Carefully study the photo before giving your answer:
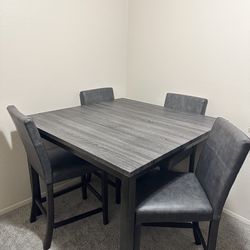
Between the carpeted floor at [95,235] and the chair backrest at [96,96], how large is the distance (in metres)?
1.02

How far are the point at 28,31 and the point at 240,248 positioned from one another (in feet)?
7.41

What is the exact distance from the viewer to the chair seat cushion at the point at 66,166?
66.4 inches

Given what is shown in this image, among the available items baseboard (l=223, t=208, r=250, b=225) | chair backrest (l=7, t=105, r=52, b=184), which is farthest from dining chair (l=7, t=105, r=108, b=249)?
baseboard (l=223, t=208, r=250, b=225)

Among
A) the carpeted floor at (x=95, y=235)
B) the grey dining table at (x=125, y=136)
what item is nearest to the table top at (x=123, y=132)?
the grey dining table at (x=125, y=136)

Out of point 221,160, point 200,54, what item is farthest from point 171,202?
point 200,54

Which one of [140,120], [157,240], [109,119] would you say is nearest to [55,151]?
[109,119]

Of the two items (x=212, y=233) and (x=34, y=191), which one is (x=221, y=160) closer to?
(x=212, y=233)

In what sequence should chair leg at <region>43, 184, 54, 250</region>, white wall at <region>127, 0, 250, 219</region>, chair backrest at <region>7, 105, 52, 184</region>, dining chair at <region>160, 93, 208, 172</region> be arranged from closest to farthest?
chair backrest at <region>7, 105, 52, 184</region>, chair leg at <region>43, 184, 54, 250</region>, white wall at <region>127, 0, 250, 219</region>, dining chair at <region>160, 93, 208, 172</region>

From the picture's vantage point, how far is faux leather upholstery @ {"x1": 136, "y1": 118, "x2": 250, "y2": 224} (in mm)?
1265

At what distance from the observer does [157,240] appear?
6.03 feet

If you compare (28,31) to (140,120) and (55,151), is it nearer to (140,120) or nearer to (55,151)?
(55,151)

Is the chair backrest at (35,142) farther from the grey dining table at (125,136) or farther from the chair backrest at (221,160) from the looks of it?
the chair backrest at (221,160)

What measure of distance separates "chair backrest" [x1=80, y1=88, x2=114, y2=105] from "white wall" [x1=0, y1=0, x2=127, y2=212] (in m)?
0.08

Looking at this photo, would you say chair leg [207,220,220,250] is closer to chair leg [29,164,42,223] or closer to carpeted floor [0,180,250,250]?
carpeted floor [0,180,250,250]
